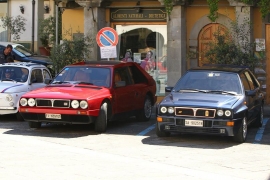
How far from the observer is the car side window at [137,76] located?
17.2 metres

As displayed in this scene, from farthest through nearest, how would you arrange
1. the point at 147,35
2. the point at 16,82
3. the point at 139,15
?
1. the point at 147,35
2. the point at 139,15
3. the point at 16,82

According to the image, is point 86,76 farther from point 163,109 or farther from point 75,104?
point 163,109

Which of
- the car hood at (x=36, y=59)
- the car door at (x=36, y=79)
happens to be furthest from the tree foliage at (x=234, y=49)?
the car hood at (x=36, y=59)

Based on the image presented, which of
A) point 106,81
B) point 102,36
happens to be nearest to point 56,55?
point 102,36

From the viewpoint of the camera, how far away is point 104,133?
15117mm

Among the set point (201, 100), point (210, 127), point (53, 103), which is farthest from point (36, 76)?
point (210, 127)

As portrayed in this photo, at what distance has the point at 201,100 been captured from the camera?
530 inches

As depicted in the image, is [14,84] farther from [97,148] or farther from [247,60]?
[247,60]

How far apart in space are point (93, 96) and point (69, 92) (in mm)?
582

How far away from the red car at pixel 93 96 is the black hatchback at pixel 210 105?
4.98ft

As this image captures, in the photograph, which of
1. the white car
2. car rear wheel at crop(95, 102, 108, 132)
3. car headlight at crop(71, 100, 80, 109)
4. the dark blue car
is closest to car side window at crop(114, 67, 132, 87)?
car rear wheel at crop(95, 102, 108, 132)

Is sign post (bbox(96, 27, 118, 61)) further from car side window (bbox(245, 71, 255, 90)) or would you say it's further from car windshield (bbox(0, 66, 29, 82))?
car side window (bbox(245, 71, 255, 90))

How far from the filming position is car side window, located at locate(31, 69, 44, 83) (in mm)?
18125

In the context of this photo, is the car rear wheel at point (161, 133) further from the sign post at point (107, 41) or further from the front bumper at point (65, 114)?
the sign post at point (107, 41)
